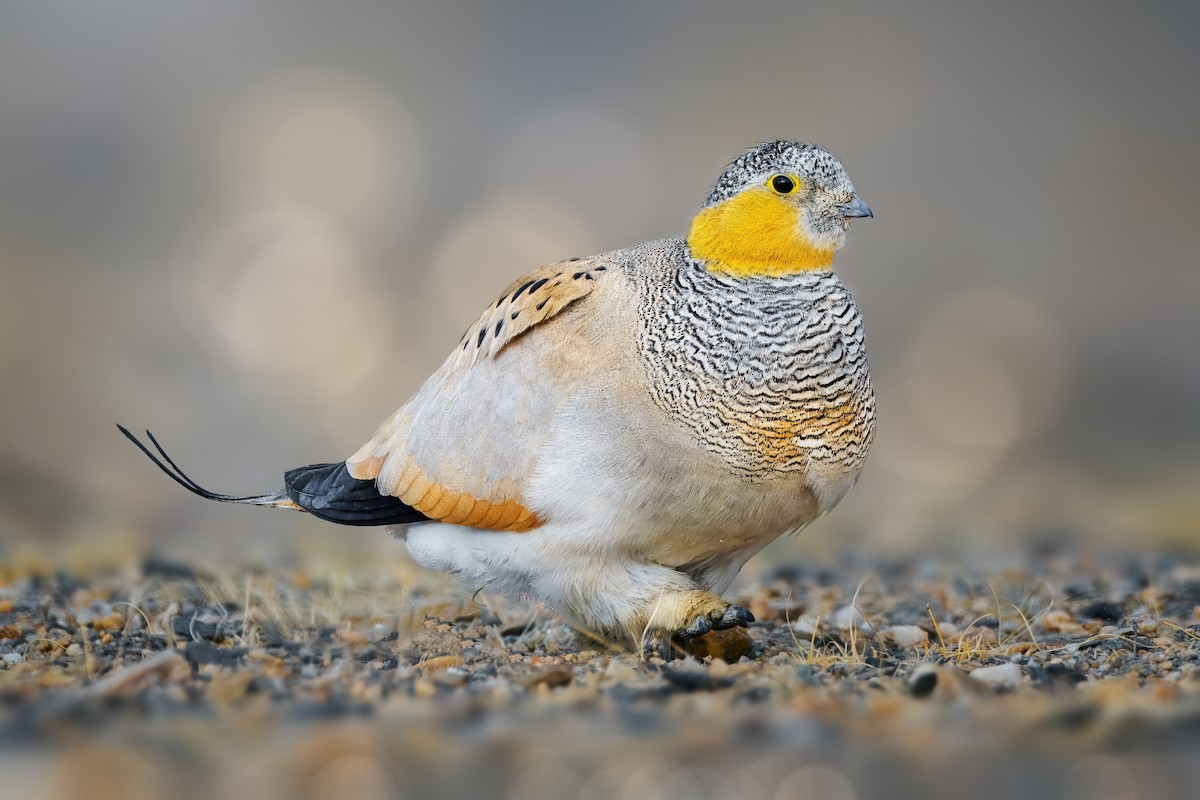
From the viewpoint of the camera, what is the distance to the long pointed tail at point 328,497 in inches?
233

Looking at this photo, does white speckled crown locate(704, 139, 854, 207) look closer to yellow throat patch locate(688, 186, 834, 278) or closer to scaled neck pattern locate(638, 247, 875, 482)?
yellow throat patch locate(688, 186, 834, 278)

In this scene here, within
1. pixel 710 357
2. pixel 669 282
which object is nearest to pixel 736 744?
pixel 710 357

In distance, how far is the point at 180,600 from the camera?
6910 mm

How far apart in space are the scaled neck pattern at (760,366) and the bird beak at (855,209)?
0.91 feet

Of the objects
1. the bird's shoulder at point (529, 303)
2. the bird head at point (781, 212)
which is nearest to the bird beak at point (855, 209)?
the bird head at point (781, 212)

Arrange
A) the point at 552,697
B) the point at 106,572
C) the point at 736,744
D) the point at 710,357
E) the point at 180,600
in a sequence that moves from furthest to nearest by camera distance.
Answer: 1. the point at 106,572
2. the point at 180,600
3. the point at 710,357
4. the point at 552,697
5. the point at 736,744

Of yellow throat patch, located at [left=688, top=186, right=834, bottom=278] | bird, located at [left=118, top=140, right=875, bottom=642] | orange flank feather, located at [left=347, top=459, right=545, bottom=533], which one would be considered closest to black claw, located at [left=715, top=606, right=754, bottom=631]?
bird, located at [left=118, top=140, right=875, bottom=642]

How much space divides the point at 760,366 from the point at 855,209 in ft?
2.71

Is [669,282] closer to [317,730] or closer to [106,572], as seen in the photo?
[317,730]

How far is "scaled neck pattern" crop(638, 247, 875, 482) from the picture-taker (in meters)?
5.21

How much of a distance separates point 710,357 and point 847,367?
61 centimetres

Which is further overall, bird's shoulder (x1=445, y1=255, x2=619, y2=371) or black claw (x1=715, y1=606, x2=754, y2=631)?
bird's shoulder (x1=445, y1=255, x2=619, y2=371)

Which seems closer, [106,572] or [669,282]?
[669,282]

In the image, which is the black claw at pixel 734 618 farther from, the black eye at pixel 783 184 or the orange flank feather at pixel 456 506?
the black eye at pixel 783 184
